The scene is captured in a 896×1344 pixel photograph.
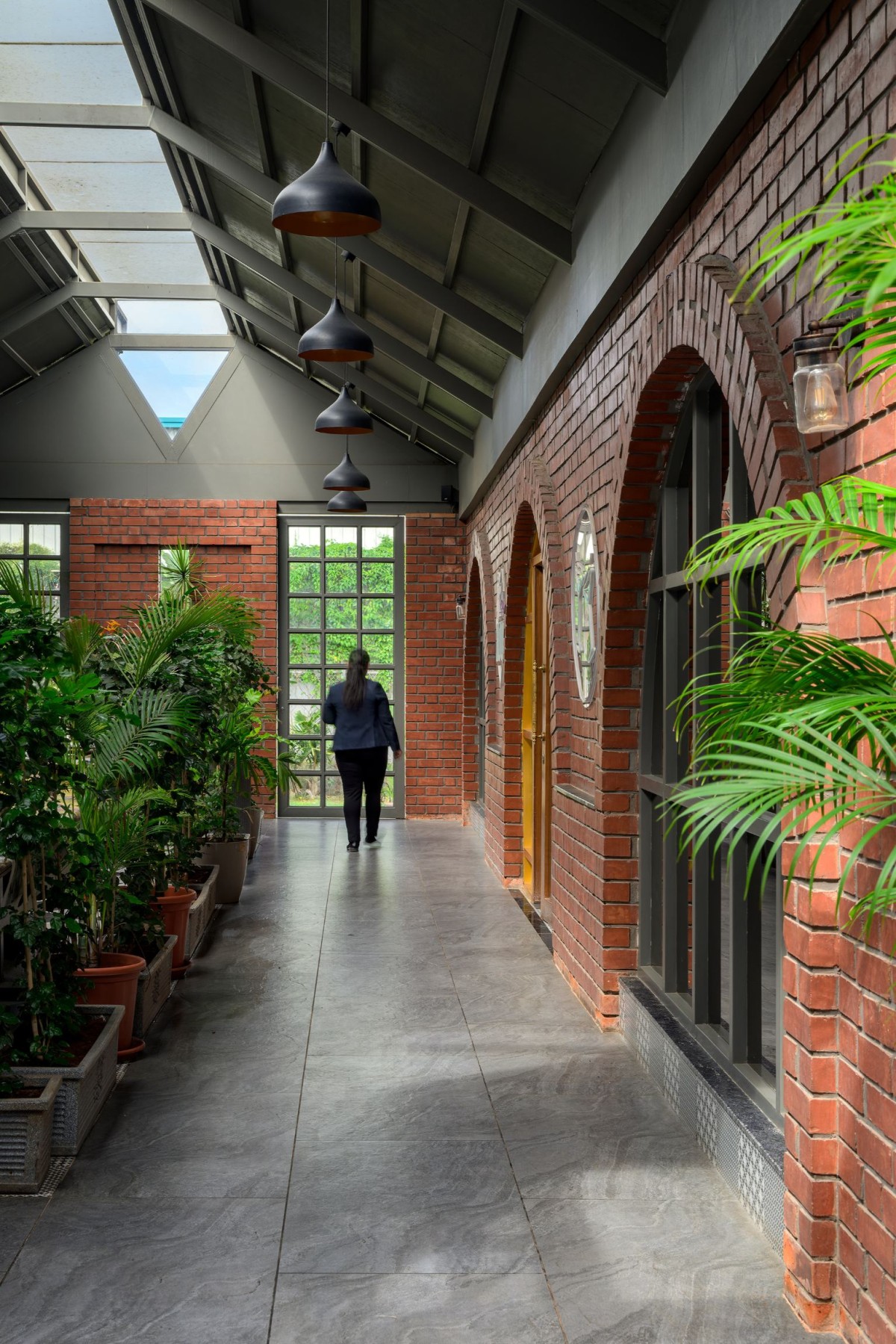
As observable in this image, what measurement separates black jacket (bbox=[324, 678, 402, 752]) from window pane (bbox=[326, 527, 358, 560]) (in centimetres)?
246

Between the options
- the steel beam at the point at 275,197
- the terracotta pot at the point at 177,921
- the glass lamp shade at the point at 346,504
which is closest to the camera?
A: the terracotta pot at the point at 177,921

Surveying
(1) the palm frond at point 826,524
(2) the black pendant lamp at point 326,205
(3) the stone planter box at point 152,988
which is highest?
(2) the black pendant lamp at point 326,205

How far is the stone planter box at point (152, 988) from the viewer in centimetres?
486

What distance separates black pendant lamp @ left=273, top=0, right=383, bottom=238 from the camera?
3807 millimetres

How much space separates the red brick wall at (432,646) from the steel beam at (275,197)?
5.09 m

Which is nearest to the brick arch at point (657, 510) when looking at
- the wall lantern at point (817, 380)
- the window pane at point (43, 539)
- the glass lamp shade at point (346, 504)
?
the wall lantern at point (817, 380)

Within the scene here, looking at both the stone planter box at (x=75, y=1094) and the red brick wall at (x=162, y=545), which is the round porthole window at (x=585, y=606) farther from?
the red brick wall at (x=162, y=545)

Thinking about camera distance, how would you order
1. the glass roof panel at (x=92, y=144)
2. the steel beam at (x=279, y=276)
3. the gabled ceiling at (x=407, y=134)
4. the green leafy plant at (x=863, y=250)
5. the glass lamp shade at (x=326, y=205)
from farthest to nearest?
the steel beam at (x=279, y=276) < the glass roof panel at (x=92, y=144) < the gabled ceiling at (x=407, y=134) < the glass lamp shade at (x=326, y=205) < the green leafy plant at (x=863, y=250)

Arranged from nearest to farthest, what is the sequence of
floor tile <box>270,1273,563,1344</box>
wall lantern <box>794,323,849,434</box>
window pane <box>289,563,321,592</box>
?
wall lantern <box>794,323,849,434</box>, floor tile <box>270,1273,563,1344</box>, window pane <box>289,563,321,592</box>

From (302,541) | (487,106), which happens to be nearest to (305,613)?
(302,541)

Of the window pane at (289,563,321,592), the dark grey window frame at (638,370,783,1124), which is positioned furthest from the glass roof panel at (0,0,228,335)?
the dark grey window frame at (638,370,783,1124)

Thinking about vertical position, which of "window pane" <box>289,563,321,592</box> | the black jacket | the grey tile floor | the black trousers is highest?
"window pane" <box>289,563,321,592</box>

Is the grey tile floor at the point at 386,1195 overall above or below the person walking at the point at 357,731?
below

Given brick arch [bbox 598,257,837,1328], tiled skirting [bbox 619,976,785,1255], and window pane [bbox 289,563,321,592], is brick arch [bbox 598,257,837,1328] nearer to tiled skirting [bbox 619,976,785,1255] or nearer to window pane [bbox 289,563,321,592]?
tiled skirting [bbox 619,976,785,1255]
